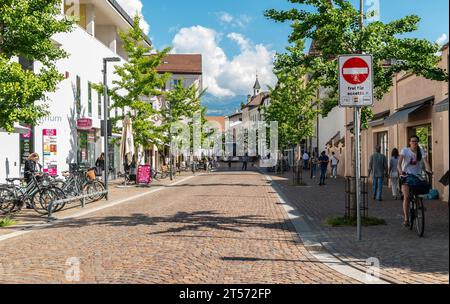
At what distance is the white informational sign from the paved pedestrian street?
7.59ft

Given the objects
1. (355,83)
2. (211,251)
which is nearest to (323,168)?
(355,83)

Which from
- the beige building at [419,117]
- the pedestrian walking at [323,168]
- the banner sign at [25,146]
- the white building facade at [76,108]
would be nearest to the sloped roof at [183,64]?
the white building facade at [76,108]

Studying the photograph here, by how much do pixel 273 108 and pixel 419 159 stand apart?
30063mm

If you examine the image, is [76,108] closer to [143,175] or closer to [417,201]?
[143,175]

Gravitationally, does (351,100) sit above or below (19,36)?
below

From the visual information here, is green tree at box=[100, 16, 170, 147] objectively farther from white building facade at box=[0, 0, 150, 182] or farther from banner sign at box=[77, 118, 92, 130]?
banner sign at box=[77, 118, 92, 130]

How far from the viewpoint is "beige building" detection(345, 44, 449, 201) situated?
1617 centimetres

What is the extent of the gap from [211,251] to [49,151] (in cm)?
1775

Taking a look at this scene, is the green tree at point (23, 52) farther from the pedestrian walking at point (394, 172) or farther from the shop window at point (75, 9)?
the shop window at point (75, 9)

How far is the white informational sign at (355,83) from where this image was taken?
349 inches

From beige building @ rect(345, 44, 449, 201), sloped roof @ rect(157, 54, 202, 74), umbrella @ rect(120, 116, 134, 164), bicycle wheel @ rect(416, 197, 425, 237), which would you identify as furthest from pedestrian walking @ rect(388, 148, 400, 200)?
sloped roof @ rect(157, 54, 202, 74)

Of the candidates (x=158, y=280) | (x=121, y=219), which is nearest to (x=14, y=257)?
(x=158, y=280)

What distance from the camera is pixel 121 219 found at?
12.5m
